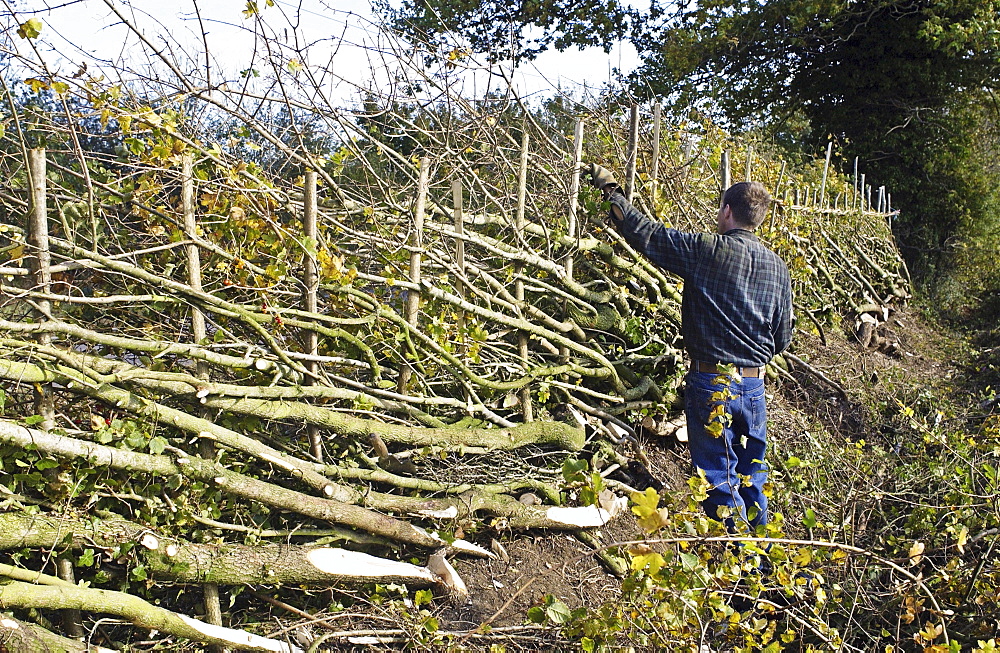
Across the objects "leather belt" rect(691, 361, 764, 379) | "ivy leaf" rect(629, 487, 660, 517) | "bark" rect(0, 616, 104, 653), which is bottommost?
"bark" rect(0, 616, 104, 653)

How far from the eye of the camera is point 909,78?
13320 mm

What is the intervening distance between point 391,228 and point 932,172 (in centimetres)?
1290

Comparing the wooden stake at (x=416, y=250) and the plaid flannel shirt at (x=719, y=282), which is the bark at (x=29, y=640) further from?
the plaid flannel shirt at (x=719, y=282)

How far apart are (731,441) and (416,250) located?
6.40 feet

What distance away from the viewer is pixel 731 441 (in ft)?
13.4

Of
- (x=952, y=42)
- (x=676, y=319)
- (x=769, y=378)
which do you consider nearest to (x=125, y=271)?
(x=676, y=319)

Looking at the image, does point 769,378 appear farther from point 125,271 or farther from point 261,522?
point 125,271

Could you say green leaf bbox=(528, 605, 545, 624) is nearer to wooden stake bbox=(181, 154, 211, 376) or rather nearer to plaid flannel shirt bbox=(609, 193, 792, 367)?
wooden stake bbox=(181, 154, 211, 376)

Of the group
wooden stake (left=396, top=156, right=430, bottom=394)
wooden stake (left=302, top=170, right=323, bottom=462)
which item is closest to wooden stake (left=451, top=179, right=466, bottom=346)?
wooden stake (left=396, top=156, right=430, bottom=394)

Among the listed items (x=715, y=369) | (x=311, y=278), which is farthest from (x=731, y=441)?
(x=311, y=278)

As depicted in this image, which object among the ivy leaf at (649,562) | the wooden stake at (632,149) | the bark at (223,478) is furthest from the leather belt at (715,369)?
the ivy leaf at (649,562)

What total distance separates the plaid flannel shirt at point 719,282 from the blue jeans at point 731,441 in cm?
15

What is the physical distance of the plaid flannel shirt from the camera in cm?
395

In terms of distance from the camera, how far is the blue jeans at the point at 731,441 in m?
3.94
